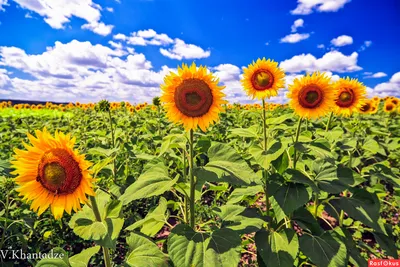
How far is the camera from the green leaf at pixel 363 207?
2736 mm

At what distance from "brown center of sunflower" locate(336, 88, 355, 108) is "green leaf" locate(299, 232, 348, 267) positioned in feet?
6.24

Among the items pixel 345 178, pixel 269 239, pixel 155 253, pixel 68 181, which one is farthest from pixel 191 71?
pixel 345 178

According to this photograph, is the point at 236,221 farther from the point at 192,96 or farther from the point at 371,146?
the point at 371,146

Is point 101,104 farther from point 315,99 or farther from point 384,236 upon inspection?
point 384,236

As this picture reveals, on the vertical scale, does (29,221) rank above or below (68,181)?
below

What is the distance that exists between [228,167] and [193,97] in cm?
69

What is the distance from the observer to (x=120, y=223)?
1729 mm

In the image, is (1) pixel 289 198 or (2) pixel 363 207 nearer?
(1) pixel 289 198

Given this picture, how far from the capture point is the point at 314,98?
312cm

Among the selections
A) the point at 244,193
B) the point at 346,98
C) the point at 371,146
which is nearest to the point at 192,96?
the point at 244,193

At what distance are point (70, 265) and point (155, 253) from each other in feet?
1.89

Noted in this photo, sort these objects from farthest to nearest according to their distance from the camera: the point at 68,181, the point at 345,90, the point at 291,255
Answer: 1. the point at 345,90
2. the point at 291,255
3. the point at 68,181

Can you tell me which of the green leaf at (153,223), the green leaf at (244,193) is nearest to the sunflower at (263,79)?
the green leaf at (244,193)

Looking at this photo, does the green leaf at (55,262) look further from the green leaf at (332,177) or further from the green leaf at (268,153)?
the green leaf at (332,177)
